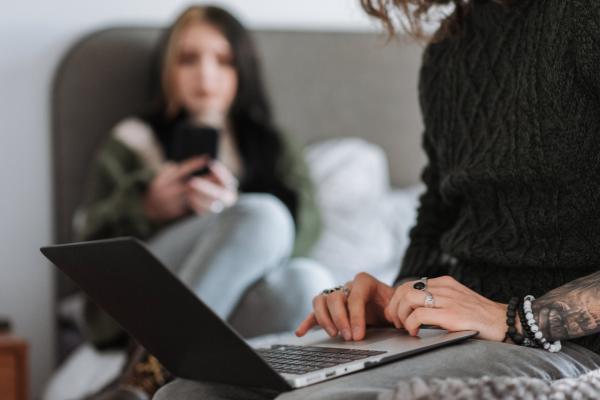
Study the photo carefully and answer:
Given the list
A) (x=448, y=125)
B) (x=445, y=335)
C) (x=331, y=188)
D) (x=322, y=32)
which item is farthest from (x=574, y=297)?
(x=322, y=32)

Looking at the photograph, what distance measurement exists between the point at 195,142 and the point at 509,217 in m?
0.98

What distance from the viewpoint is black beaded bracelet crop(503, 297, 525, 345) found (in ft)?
1.82

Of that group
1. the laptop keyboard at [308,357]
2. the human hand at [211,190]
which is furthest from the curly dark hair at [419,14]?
the human hand at [211,190]

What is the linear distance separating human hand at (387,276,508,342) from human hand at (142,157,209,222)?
957 mm

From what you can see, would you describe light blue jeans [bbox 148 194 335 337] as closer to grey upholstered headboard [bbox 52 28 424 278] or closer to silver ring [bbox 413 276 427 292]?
silver ring [bbox 413 276 427 292]

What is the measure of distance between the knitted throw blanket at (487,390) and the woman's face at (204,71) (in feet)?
4.46

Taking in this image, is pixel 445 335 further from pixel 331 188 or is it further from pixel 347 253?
pixel 331 188

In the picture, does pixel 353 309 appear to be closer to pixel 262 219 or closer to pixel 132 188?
pixel 262 219

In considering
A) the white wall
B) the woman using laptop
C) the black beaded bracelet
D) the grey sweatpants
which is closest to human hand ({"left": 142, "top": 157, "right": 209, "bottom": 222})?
the white wall

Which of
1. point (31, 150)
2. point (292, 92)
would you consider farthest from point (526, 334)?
point (31, 150)

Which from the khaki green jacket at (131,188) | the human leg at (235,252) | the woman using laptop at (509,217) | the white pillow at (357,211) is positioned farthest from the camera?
the white pillow at (357,211)

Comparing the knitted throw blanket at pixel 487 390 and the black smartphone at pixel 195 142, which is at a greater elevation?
the black smartphone at pixel 195 142

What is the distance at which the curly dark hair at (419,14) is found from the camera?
2.59ft

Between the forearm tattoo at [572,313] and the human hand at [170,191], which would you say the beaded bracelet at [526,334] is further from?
→ the human hand at [170,191]
